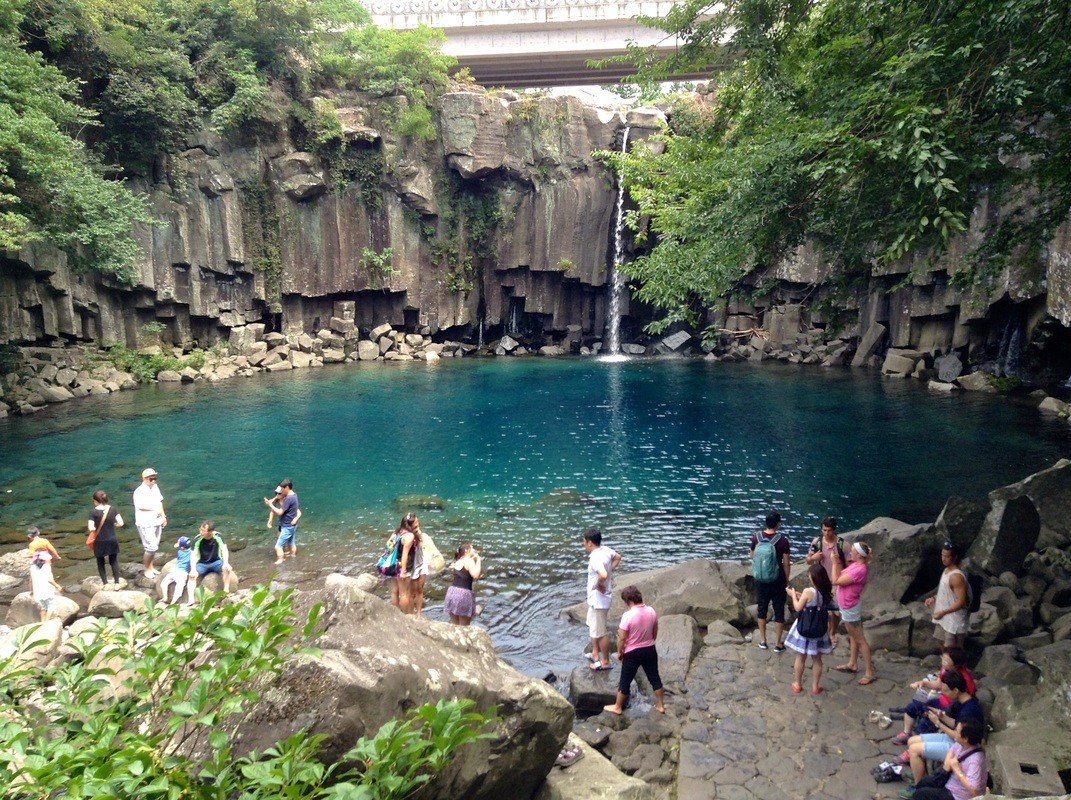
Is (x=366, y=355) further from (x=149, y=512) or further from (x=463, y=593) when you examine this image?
(x=463, y=593)

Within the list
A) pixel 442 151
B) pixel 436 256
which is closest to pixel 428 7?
pixel 442 151

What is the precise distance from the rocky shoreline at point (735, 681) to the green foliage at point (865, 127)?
443cm

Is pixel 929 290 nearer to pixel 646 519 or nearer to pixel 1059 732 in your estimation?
pixel 646 519

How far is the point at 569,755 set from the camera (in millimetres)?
6672

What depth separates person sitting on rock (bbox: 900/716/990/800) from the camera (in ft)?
19.8

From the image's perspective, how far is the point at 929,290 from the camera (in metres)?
32.7

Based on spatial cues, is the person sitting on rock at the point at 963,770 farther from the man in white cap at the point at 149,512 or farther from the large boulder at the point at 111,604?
the man in white cap at the point at 149,512

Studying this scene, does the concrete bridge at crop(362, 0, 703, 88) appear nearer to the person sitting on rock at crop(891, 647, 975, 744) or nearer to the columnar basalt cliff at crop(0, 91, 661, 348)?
the columnar basalt cliff at crop(0, 91, 661, 348)

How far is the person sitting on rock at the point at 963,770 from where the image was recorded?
603 cm

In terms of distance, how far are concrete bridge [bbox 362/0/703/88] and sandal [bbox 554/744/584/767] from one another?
40589 mm

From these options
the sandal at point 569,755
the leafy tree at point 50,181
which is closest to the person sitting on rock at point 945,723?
the sandal at point 569,755

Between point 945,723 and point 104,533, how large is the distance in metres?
12.6

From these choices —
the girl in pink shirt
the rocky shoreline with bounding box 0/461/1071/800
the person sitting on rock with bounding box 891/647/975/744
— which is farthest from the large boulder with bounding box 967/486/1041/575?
the person sitting on rock with bounding box 891/647/975/744

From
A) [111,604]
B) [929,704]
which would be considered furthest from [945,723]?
[111,604]
